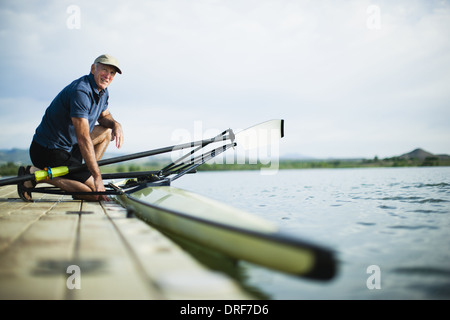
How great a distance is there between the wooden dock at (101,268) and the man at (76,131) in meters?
1.63

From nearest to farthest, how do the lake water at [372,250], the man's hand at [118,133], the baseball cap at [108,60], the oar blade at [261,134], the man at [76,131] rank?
the lake water at [372,250], the man at [76,131], the baseball cap at [108,60], the man's hand at [118,133], the oar blade at [261,134]

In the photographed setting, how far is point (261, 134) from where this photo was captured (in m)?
5.10

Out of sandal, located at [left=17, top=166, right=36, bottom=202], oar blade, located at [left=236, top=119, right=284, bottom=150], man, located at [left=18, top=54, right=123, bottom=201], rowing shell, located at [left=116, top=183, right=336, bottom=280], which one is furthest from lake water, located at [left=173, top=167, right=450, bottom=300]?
sandal, located at [left=17, top=166, right=36, bottom=202]

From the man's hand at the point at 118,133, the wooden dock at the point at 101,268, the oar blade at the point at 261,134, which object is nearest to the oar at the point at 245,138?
the oar blade at the point at 261,134

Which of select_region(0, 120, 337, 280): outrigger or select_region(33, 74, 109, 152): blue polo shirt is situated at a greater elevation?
select_region(33, 74, 109, 152): blue polo shirt

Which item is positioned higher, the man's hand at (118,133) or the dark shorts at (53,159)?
the man's hand at (118,133)

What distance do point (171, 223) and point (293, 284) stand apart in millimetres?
1123

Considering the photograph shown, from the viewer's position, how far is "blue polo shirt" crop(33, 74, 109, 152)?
374 centimetres

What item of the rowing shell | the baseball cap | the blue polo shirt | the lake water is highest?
the baseball cap

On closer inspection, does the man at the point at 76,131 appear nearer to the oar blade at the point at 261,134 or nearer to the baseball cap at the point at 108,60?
the baseball cap at the point at 108,60

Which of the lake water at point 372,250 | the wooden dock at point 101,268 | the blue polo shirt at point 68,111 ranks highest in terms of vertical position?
the blue polo shirt at point 68,111

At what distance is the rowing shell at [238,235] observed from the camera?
1.39m

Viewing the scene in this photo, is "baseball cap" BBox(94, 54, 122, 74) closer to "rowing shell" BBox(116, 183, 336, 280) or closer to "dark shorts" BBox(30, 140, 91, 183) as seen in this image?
"dark shorts" BBox(30, 140, 91, 183)
